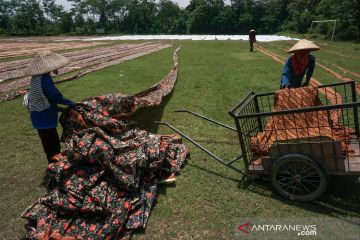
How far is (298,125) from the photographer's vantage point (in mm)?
4453

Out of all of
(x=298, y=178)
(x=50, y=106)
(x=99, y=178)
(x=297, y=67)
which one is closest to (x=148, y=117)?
(x=50, y=106)

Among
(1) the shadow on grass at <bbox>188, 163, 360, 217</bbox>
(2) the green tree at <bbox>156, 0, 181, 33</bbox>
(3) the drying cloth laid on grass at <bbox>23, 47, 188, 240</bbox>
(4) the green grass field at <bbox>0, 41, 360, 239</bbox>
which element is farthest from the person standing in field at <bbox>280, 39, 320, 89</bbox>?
(2) the green tree at <bbox>156, 0, 181, 33</bbox>

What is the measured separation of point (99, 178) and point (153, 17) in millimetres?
102464

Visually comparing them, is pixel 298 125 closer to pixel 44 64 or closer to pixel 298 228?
pixel 298 228

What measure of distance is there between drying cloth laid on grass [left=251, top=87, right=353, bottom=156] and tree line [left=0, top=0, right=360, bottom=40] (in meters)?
63.2

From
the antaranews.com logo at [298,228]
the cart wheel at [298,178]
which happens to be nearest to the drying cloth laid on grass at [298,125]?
the cart wheel at [298,178]

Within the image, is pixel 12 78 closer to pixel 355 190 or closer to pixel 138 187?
pixel 138 187

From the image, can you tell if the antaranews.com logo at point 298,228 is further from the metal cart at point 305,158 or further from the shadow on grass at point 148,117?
the shadow on grass at point 148,117

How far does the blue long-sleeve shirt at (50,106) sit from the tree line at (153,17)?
212 ft

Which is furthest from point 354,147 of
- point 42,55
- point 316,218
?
point 42,55

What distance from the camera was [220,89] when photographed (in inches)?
472

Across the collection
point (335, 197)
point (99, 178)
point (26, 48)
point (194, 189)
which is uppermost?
point (26, 48)

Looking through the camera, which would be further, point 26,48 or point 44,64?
point 26,48

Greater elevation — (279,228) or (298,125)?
(298,125)
